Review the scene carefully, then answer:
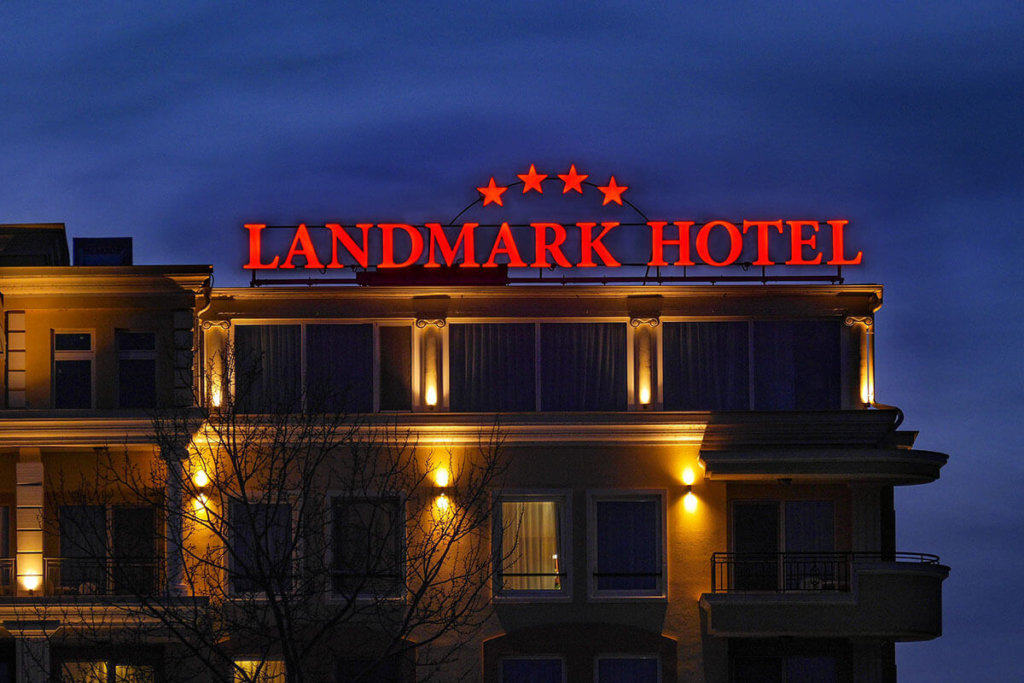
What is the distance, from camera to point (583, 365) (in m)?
42.4

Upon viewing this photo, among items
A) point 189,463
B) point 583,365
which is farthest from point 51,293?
point 583,365

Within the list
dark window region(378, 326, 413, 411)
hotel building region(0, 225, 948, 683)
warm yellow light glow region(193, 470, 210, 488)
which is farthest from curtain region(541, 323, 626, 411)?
warm yellow light glow region(193, 470, 210, 488)

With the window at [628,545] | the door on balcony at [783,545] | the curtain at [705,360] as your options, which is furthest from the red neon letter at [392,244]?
the door on balcony at [783,545]

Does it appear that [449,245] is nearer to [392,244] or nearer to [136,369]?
[392,244]

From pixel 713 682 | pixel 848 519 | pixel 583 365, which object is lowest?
pixel 713 682

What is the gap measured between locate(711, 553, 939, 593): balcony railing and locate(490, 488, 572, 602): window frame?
3538mm

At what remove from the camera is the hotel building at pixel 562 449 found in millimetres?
39812

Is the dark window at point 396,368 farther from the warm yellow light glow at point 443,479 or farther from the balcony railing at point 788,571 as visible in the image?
the balcony railing at point 788,571

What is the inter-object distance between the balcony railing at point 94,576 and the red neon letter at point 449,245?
10208 millimetres

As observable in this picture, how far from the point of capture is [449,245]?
42812 mm

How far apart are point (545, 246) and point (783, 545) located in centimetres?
946

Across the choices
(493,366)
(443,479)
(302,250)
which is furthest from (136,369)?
(493,366)

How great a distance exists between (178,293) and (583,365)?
1019 centimetres

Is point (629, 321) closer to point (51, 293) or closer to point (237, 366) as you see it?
point (237, 366)
